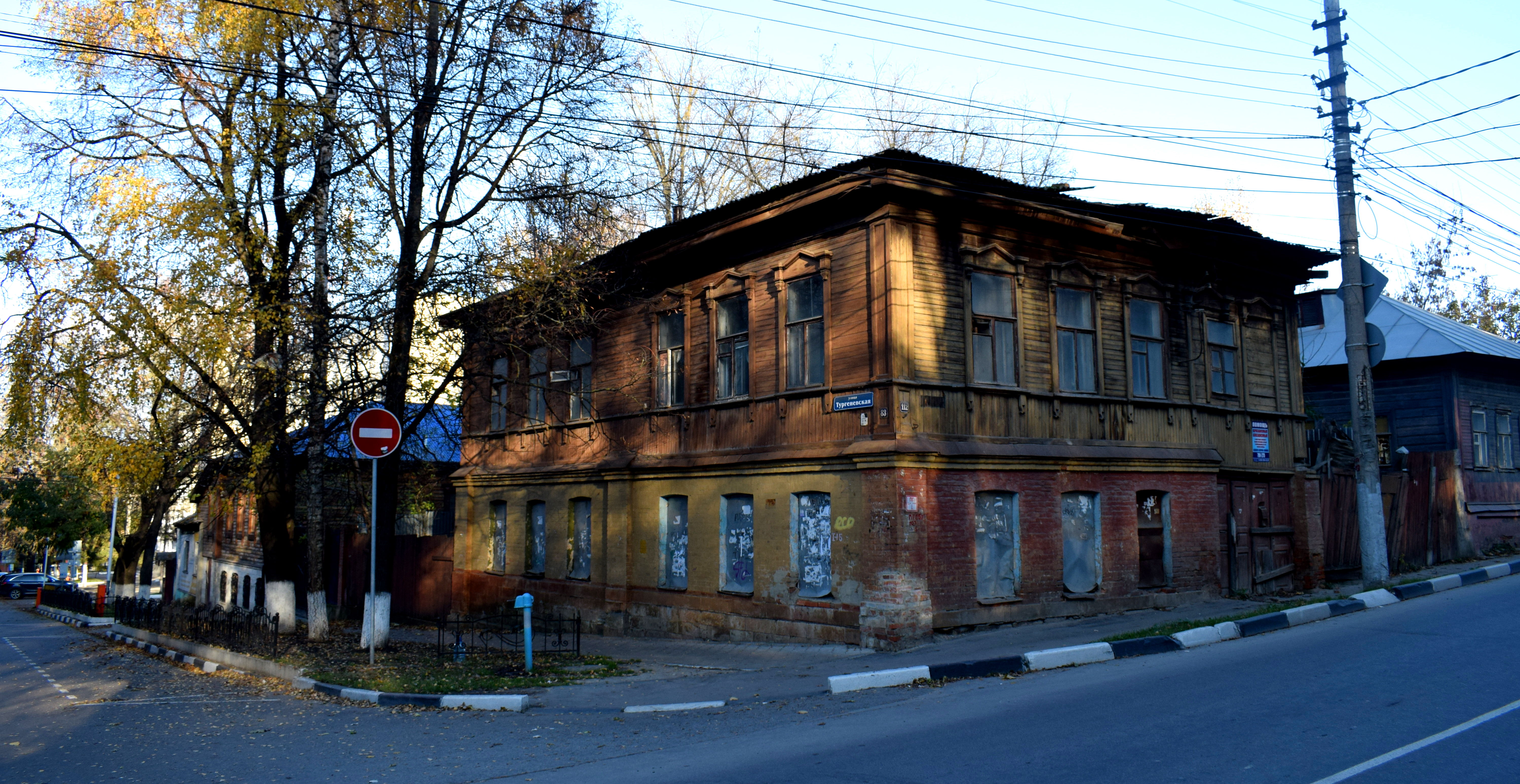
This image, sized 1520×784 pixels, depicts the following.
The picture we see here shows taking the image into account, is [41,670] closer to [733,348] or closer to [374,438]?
[374,438]

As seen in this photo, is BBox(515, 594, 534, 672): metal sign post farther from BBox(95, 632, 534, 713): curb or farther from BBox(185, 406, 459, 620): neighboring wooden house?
BBox(185, 406, 459, 620): neighboring wooden house

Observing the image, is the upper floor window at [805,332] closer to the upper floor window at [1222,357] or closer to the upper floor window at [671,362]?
the upper floor window at [671,362]

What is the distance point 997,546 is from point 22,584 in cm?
6045

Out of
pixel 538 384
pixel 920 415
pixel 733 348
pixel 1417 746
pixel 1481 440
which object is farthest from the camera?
pixel 1481 440

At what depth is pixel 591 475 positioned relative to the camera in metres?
20.3

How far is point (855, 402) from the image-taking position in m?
14.5

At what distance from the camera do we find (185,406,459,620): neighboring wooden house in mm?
18453

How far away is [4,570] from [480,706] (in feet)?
Result: 350

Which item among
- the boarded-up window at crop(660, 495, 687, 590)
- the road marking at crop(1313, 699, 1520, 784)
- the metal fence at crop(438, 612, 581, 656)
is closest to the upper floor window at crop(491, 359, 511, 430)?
the metal fence at crop(438, 612, 581, 656)

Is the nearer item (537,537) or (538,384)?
(537,537)

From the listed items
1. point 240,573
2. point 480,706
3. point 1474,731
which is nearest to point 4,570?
point 240,573

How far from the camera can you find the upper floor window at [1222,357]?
750 inches

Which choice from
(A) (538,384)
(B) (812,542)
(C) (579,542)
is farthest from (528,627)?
(A) (538,384)

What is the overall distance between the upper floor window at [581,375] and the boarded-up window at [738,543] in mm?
5476
